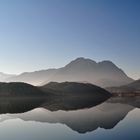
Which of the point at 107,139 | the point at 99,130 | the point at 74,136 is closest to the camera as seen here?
the point at 107,139

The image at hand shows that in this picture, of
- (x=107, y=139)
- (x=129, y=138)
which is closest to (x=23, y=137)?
(x=107, y=139)

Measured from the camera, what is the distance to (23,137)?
60.0 metres

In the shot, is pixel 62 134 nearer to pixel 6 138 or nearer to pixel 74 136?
pixel 74 136

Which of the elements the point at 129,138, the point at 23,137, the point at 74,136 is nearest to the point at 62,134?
the point at 74,136

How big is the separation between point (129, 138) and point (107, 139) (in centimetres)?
391

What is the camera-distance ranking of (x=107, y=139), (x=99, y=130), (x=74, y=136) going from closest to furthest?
(x=107, y=139) → (x=74, y=136) → (x=99, y=130)

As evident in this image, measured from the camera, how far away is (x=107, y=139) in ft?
188

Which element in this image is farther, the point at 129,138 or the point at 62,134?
the point at 62,134

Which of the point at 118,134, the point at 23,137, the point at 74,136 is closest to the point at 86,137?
the point at 74,136

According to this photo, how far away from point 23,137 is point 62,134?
798 centimetres

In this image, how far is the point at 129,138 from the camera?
189ft

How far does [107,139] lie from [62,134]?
10354mm

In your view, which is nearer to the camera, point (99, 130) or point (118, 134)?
point (118, 134)

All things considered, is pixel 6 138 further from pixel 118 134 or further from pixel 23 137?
pixel 118 134
